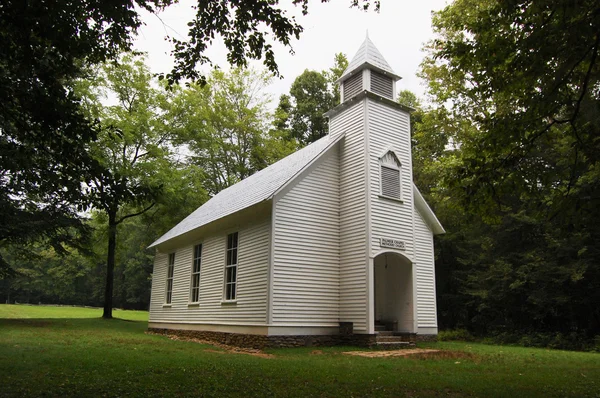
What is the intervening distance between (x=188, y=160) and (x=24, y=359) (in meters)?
25.2

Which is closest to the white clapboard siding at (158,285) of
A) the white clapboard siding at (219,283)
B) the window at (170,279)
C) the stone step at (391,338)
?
the white clapboard siding at (219,283)

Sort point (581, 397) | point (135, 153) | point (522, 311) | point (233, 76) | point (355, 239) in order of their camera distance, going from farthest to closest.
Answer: point (233, 76) → point (135, 153) → point (522, 311) → point (355, 239) → point (581, 397)

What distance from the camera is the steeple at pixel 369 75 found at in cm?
1680

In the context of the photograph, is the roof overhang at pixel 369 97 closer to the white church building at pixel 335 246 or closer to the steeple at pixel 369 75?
the white church building at pixel 335 246

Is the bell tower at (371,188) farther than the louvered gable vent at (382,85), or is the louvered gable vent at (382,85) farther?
the louvered gable vent at (382,85)

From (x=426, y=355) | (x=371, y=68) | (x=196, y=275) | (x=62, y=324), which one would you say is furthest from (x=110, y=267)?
(x=426, y=355)

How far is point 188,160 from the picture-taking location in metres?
34.0

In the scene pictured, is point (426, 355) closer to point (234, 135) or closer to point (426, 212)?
point (426, 212)

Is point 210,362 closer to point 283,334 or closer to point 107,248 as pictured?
point 283,334

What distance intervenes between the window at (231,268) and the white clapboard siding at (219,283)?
264mm

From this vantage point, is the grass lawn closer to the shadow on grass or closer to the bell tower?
the bell tower

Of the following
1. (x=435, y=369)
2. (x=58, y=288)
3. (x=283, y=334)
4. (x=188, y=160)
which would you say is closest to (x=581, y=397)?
(x=435, y=369)

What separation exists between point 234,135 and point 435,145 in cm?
1681

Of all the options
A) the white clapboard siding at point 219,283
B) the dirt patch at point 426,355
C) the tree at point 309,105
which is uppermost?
the tree at point 309,105
